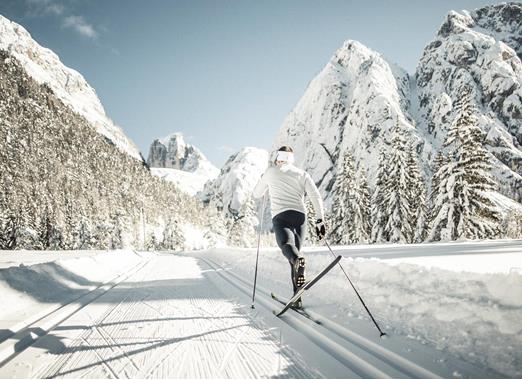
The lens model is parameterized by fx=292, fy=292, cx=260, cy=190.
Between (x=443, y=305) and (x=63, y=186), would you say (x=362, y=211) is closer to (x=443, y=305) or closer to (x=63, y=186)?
(x=443, y=305)

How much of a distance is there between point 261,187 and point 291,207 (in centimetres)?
85

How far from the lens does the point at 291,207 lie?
14.9ft

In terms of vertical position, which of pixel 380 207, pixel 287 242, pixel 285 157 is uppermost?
A: pixel 380 207

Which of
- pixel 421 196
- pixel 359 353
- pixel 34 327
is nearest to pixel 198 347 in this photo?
pixel 359 353

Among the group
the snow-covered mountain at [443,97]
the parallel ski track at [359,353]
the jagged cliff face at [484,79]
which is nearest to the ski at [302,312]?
the parallel ski track at [359,353]

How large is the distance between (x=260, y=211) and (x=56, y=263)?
572 cm

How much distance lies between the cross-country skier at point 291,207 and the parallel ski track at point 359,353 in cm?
69

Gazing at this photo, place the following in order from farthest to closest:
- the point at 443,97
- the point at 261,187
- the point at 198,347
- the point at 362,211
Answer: the point at 443,97
the point at 362,211
the point at 261,187
the point at 198,347

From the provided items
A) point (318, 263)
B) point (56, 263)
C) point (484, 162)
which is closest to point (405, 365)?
point (318, 263)

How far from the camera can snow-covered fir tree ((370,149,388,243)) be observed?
33.2 metres

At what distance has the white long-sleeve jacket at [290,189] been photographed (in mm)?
4539

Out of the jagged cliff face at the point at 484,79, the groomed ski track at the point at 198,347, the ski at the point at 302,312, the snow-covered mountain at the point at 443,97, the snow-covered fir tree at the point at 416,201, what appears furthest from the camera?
the snow-covered mountain at the point at 443,97

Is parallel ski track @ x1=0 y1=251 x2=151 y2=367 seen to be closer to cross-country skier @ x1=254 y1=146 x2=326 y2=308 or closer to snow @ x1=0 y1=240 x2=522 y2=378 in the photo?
snow @ x1=0 y1=240 x2=522 y2=378

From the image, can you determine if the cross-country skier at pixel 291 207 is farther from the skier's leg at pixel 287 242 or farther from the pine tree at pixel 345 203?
the pine tree at pixel 345 203
